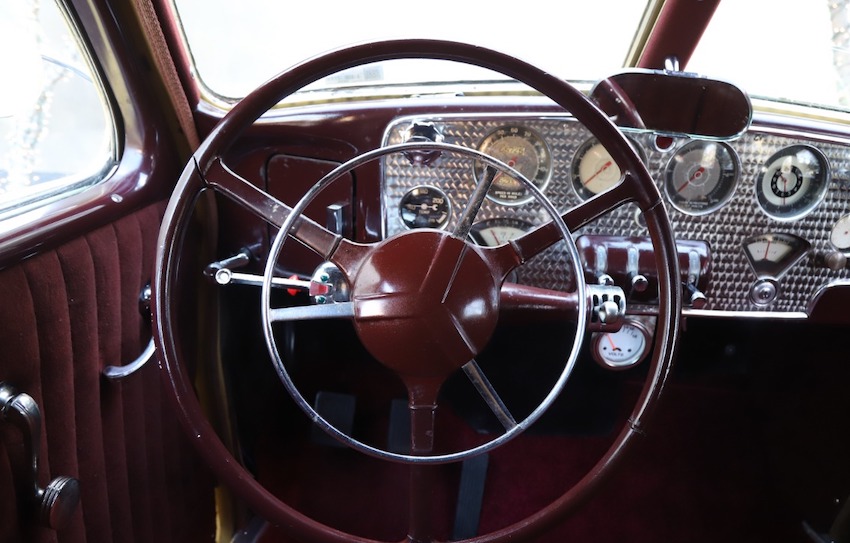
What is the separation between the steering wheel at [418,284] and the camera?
84cm

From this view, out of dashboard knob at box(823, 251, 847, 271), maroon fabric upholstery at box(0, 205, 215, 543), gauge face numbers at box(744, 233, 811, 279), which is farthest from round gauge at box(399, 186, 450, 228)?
dashboard knob at box(823, 251, 847, 271)

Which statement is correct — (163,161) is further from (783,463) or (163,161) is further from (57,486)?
(783,463)

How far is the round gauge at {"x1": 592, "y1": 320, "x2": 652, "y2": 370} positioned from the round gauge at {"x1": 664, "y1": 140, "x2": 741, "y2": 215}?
0.98ft

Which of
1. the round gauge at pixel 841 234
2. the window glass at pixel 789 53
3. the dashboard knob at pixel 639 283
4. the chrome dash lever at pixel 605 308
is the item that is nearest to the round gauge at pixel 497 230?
the dashboard knob at pixel 639 283

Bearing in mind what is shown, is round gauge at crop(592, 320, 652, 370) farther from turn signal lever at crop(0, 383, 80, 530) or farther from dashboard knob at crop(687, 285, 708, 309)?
turn signal lever at crop(0, 383, 80, 530)

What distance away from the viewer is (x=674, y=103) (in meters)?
1.16

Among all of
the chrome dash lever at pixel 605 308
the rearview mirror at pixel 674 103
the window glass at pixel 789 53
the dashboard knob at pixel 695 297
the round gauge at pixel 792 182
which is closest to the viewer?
the chrome dash lever at pixel 605 308

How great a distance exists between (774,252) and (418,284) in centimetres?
101

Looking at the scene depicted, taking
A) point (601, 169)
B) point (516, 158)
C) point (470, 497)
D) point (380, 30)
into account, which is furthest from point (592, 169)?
point (470, 497)

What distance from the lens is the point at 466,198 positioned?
1300 mm

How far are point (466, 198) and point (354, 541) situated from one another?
71cm

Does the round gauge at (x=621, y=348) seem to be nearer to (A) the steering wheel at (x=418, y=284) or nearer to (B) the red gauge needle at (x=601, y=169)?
(B) the red gauge needle at (x=601, y=169)

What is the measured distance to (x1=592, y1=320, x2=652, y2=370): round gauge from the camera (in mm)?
1396

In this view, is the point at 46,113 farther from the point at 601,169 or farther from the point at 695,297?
the point at 695,297
